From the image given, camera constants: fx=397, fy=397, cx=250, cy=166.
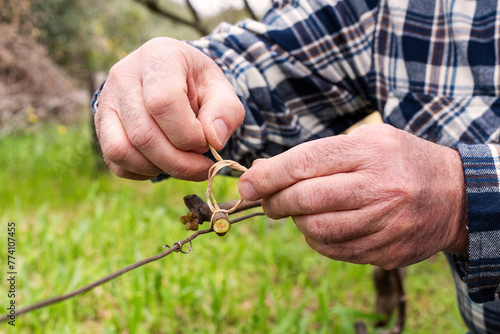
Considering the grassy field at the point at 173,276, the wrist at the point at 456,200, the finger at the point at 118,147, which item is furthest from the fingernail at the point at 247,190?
the grassy field at the point at 173,276

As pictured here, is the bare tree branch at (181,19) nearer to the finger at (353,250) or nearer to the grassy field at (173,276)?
the grassy field at (173,276)

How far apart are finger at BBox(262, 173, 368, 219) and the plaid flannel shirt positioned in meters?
0.53

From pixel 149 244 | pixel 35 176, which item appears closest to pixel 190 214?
pixel 149 244

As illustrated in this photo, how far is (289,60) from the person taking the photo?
4.17ft

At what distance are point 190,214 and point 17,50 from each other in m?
5.82

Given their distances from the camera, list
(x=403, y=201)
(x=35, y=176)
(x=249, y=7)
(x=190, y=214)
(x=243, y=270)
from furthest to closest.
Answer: (x=35, y=176) < (x=249, y=7) < (x=243, y=270) < (x=190, y=214) < (x=403, y=201)

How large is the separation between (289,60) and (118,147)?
2.15ft

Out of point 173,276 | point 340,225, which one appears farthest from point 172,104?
point 173,276

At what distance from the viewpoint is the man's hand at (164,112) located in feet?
2.68

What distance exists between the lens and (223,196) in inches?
124

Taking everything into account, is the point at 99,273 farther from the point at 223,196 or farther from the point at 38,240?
the point at 223,196

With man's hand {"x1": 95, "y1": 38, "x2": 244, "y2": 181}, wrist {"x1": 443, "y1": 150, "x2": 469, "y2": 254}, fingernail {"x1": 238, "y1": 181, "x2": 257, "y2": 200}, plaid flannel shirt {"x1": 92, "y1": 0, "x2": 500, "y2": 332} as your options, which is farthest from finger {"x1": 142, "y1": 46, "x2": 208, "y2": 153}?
wrist {"x1": 443, "y1": 150, "x2": 469, "y2": 254}

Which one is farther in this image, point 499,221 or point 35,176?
point 35,176

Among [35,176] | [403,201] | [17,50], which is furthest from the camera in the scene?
[17,50]
